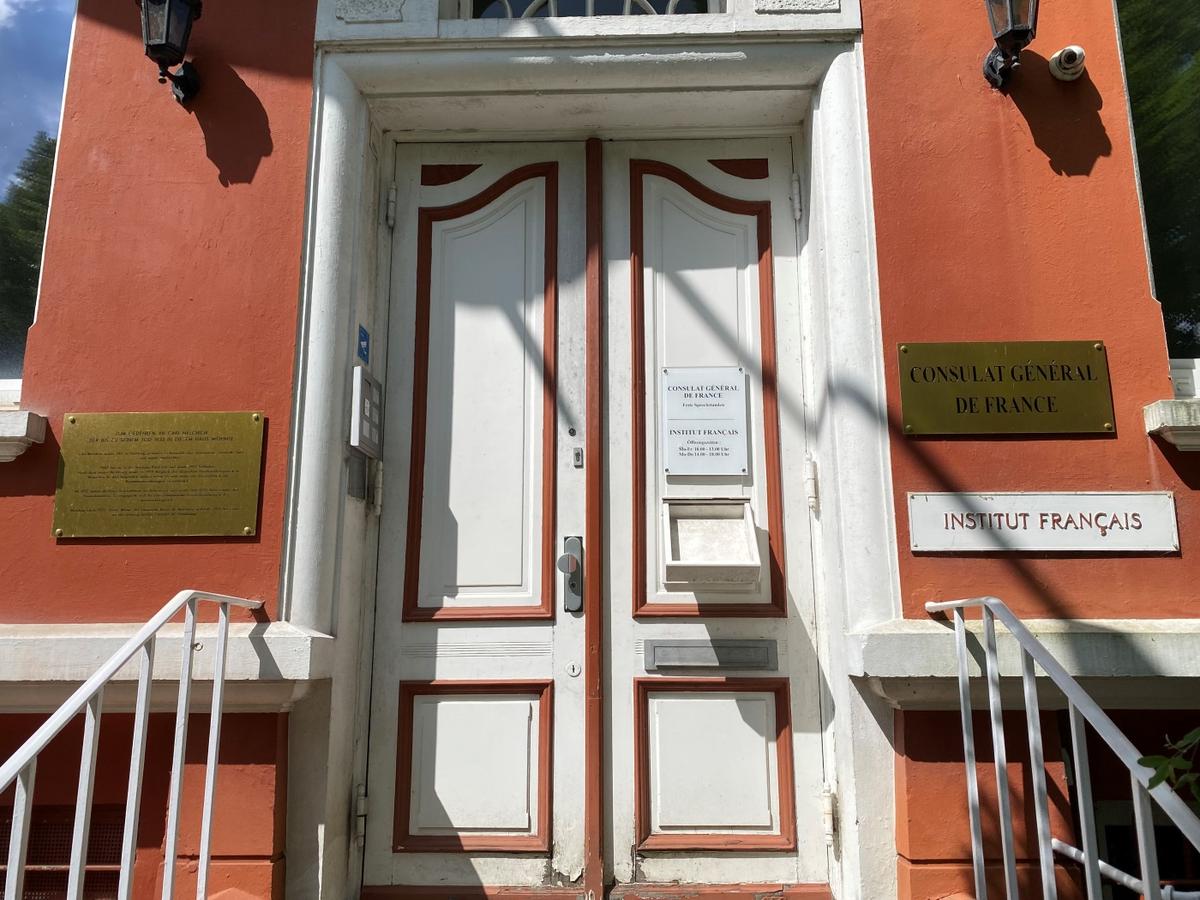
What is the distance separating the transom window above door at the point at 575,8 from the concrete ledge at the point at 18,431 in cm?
233

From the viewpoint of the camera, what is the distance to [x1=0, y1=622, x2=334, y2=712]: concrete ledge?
2736 mm

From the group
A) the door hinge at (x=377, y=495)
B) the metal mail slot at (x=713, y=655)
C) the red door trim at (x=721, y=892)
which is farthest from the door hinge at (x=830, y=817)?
the door hinge at (x=377, y=495)

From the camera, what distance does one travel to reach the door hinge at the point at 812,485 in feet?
10.6

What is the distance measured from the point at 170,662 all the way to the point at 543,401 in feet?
5.18

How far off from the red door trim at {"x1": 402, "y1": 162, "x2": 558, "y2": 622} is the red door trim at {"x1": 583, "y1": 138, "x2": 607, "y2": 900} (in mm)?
134

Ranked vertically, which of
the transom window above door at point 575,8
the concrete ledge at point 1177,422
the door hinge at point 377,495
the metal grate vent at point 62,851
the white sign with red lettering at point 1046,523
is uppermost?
the transom window above door at point 575,8

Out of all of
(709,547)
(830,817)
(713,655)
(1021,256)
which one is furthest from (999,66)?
(830,817)

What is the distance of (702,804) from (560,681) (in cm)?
67

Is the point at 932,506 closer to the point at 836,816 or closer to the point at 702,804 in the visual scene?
the point at 836,816

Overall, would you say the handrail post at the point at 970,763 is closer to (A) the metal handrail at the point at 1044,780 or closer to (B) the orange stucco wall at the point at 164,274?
(A) the metal handrail at the point at 1044,780

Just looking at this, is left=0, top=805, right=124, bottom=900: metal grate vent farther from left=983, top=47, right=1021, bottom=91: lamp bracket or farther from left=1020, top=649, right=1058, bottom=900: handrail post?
left=983, top=47, right=1021, bottom=91: lamp bracket

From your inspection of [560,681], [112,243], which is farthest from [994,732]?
[112,243]

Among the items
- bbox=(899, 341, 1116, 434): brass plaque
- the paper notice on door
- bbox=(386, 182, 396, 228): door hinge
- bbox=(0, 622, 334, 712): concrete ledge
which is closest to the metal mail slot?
the paper notice on door

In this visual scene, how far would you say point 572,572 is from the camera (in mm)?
3232
